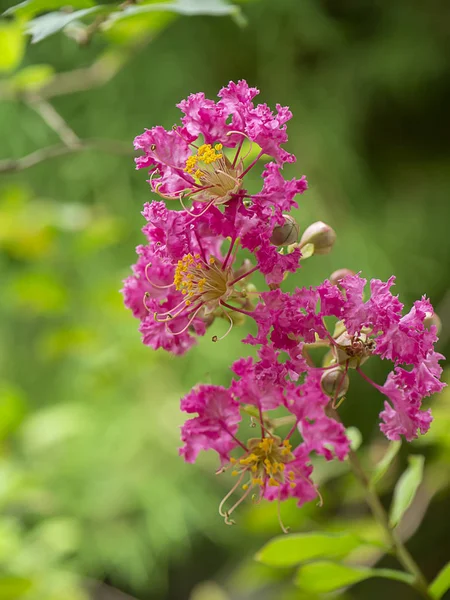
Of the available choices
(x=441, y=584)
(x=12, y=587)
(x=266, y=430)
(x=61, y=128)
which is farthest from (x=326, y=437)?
(x=12, y=587)

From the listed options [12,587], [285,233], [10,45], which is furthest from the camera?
[12,587]

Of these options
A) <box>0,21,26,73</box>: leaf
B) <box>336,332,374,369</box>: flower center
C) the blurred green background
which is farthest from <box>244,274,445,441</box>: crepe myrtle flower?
the blurred green background

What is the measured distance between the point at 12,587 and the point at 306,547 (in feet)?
1.57

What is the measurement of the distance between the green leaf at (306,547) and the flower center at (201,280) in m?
0.18

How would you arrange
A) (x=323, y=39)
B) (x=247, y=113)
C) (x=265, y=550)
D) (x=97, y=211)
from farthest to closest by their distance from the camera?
(x=323, y=39) → (x=97, y=211) → (x=265, y=550) → (x=247, y=113)

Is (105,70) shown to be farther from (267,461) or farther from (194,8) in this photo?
(267,461)

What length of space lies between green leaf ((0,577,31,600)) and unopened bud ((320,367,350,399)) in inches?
22.7

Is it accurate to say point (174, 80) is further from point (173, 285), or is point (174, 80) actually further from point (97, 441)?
point (173, 285)

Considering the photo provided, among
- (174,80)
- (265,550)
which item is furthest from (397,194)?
(265,550)

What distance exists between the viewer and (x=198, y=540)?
166cm

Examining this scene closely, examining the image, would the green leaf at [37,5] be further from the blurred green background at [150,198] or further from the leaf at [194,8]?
the blurred green background at [150,198]

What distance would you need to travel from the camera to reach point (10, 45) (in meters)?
0.58

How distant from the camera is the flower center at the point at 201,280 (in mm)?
358

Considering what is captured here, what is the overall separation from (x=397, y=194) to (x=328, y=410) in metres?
1.35
